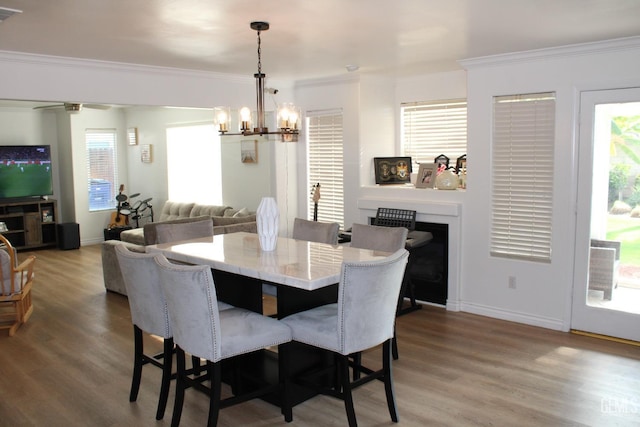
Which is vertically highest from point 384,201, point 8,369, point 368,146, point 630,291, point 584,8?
point 584,8

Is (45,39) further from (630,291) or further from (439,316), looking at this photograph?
(630,291)

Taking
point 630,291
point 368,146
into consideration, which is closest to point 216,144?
point 368,146

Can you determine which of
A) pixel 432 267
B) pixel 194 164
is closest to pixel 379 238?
pixel 432 267

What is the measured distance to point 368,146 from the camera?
20.8 feet

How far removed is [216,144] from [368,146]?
332 cm

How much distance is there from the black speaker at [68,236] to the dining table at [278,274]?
243 inches

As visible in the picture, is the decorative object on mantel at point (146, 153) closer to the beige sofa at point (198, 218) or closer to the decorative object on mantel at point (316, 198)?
the beige sofa at point (198, 218)

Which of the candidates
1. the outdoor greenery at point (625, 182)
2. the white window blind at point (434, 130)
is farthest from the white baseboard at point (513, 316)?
the white window blind at point (434, 130)

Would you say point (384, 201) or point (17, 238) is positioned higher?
point (384, 201)

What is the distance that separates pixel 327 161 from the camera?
6668 millimetres

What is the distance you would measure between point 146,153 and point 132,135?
0.58m

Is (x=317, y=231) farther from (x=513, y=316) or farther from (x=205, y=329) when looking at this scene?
(x=513, y=316)

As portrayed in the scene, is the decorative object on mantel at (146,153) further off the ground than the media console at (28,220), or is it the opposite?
the decorative object on mantel at (146,153)

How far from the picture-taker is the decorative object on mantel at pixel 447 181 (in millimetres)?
5656
